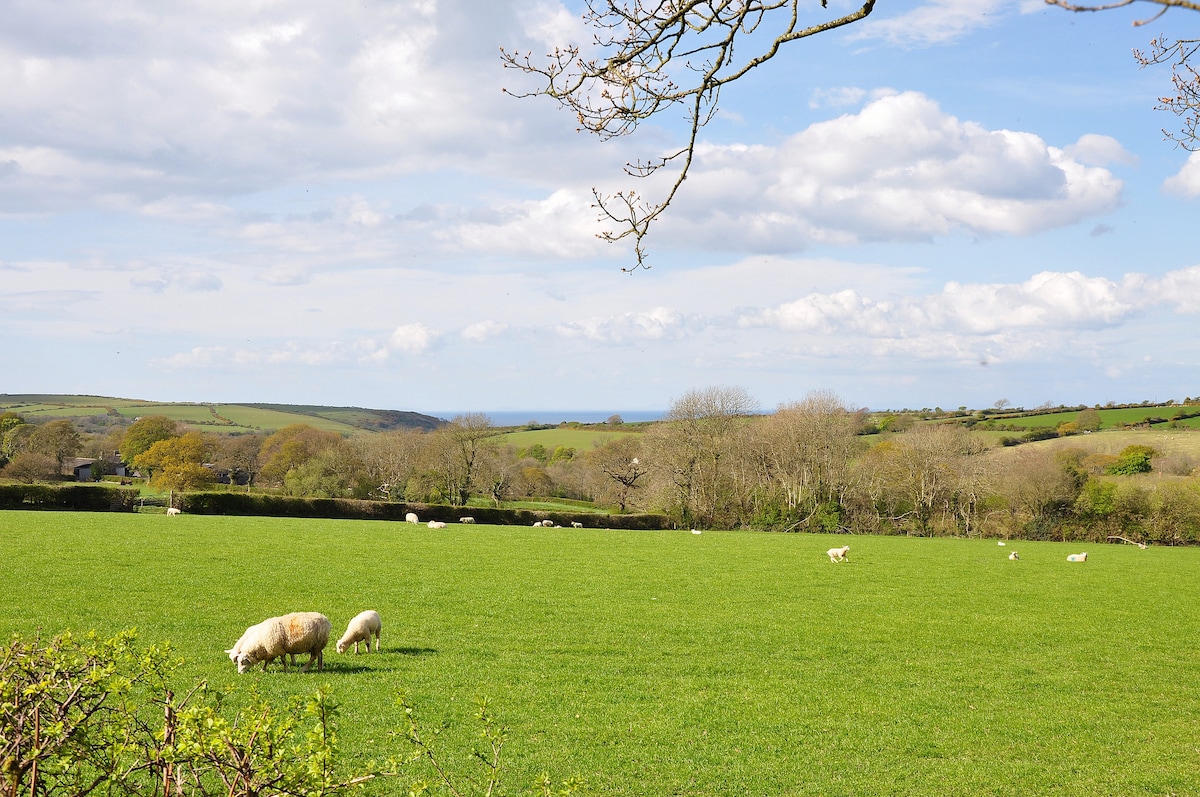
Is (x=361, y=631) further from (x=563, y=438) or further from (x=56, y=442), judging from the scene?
(x=563, y=438)

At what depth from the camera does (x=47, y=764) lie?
3455 mm

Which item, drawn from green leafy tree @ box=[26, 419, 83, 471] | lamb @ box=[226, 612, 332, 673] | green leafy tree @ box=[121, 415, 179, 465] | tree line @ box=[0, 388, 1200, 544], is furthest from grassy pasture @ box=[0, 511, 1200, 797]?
green leafy tree @ box=[26, 419, 83, 471]

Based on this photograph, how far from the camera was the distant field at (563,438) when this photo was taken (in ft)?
327

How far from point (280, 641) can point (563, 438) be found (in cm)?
9248

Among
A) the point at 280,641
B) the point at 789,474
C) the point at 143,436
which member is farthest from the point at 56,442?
the point at 280,641

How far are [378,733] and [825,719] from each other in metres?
6.44

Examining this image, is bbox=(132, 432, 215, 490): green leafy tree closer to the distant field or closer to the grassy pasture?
the grassy pasture

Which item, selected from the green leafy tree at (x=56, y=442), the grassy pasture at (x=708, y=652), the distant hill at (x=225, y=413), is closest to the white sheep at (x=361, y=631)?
the grassy pasture at (x=708, y=652)

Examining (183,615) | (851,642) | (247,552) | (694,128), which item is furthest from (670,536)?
(694,128)

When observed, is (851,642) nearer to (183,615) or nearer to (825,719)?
(825,719)

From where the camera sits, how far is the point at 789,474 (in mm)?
63406

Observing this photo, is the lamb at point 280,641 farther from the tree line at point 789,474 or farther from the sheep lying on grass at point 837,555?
the tree line at point 789,474

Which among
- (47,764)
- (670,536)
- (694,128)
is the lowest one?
(670,536)

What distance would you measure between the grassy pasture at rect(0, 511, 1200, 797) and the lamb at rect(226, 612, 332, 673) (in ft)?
1.18
